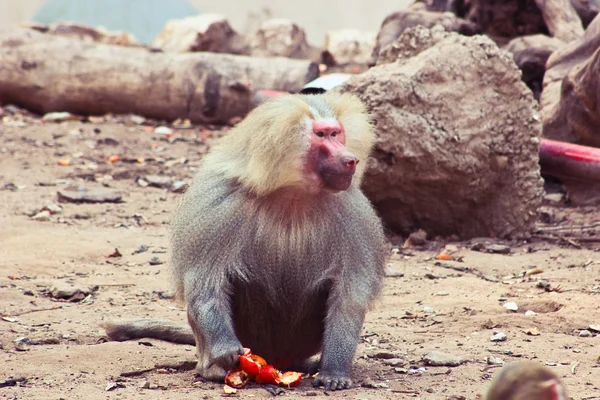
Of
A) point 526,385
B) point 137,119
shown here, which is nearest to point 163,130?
point 137,119

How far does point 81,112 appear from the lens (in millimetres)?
9570

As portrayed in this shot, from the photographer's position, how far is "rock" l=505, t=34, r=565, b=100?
8266 mm

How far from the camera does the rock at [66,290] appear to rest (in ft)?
16.7

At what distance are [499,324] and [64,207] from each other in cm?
373

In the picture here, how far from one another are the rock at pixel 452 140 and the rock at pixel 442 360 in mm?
2122

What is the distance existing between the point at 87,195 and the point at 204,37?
4.74 m

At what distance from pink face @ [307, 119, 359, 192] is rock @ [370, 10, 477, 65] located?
5237 millimetres

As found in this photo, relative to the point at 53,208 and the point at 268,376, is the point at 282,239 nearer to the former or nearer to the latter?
the point at 268,376

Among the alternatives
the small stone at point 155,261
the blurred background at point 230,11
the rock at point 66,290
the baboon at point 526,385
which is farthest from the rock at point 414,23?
the baboon at point 526,385

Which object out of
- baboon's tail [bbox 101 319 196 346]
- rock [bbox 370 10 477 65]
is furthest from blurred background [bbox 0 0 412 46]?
baboon's tail [bbox 101 319 196 346]

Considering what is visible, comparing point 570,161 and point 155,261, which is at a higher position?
point 570,161

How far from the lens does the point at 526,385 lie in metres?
1.99

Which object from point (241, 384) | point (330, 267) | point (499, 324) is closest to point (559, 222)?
point (499, 324)

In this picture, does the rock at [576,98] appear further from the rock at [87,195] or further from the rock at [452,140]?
the rock at [87,195]
